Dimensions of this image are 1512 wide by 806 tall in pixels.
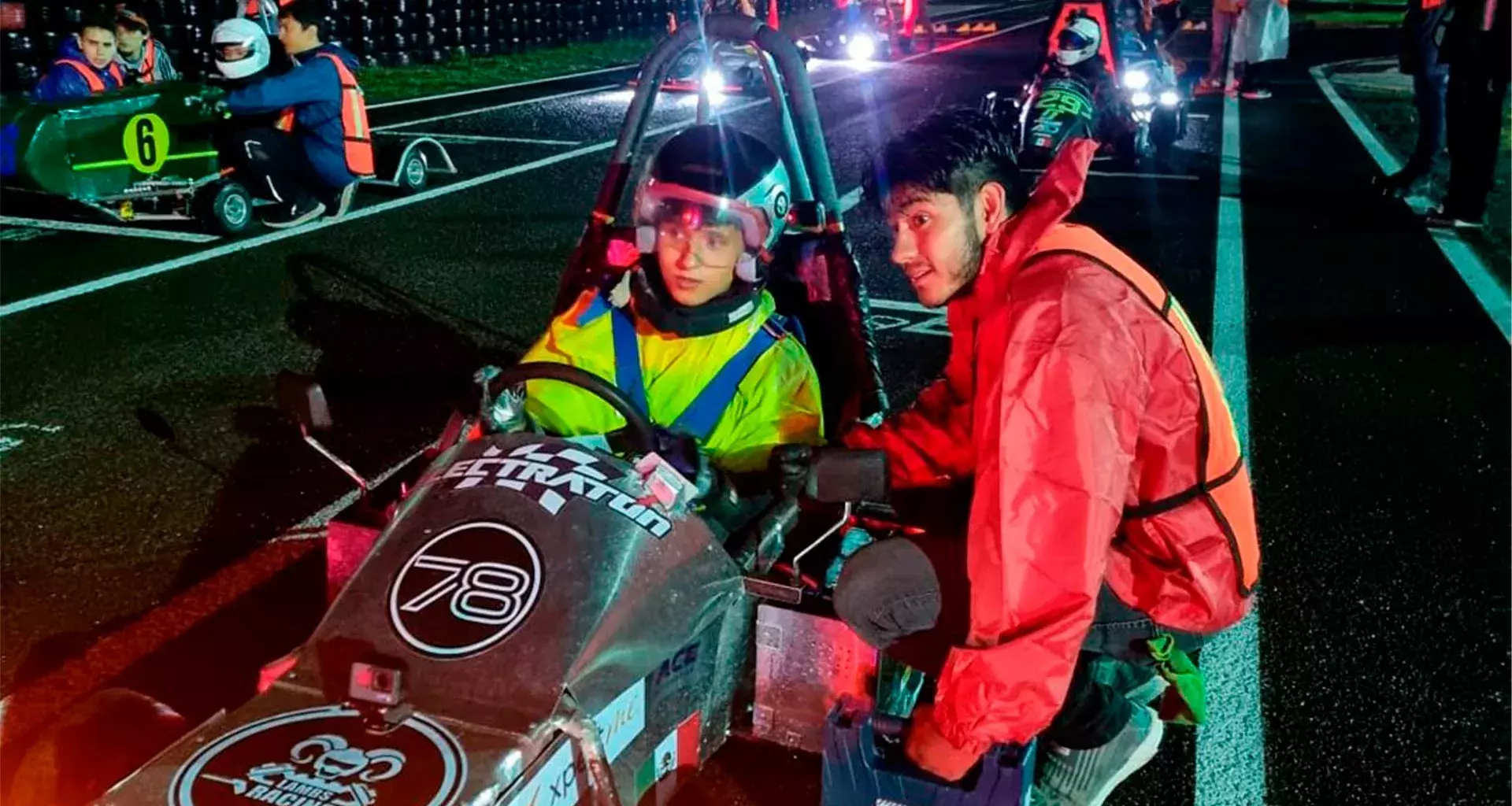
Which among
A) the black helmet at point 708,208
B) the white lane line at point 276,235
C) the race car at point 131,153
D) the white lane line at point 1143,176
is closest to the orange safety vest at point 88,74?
the race car at point 131,153

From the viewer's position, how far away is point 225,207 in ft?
27.6

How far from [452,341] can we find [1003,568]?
4.47m

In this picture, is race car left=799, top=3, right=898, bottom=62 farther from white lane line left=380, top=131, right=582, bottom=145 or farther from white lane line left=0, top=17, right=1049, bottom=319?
white lane line left=380, top=131, right=582, bottom=145

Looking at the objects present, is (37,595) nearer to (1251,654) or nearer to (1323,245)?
(1251,654)

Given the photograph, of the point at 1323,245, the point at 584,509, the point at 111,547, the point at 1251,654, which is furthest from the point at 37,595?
the point at 1323,245

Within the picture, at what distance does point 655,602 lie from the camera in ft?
8.43

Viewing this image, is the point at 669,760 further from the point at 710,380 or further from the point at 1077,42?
the point at 1077,42

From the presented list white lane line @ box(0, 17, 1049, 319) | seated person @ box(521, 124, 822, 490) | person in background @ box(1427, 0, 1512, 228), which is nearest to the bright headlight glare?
white lane line @ box(0, 17, 1049, 319)

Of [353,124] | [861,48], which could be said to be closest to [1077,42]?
[353,124]

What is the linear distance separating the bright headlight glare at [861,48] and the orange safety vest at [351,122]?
14.5 m

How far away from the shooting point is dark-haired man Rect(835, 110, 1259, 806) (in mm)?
2248

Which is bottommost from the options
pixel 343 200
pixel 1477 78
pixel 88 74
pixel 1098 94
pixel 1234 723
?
pixel 1234 723

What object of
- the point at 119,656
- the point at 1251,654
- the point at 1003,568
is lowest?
the point at 1251,654

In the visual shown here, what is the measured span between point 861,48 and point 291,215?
1513 centimetres
